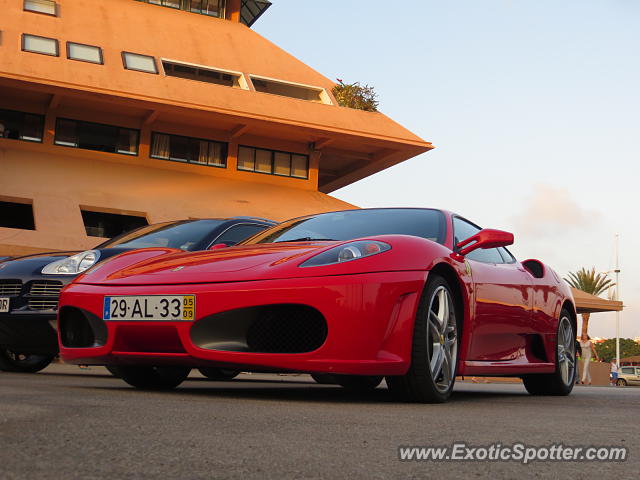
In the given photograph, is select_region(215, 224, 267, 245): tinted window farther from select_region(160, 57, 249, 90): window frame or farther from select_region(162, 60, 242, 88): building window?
select_region(162, 60, 242, 88): building window

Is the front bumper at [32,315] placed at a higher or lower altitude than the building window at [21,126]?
lower

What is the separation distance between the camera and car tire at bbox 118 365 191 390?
18.4 ft

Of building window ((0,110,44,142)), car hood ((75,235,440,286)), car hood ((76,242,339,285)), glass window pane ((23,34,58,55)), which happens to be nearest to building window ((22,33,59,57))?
glass window pane ((23,34,58,55))

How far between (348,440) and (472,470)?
0.61m

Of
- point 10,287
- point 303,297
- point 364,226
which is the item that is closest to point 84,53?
point 10,287

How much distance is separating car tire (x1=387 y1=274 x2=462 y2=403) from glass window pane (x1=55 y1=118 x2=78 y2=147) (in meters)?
22.6

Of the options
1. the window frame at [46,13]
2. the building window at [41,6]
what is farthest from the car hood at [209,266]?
the building window at [41,6]

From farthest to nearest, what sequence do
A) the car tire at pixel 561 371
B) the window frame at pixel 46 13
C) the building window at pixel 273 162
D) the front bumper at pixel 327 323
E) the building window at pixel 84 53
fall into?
1. the building window at pixel 273 162
2. the window frame at pixel 46 13
3. the building window at pixel 84 53
4. the car tire at pixel 561 371
5. the front bumper at pixel 327 323

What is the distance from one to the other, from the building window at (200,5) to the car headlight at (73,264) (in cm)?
2812

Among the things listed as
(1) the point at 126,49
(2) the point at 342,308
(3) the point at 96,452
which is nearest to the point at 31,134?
(1) the point at 126,49

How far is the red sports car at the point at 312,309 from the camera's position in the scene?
4.36m

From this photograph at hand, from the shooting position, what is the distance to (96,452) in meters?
2.29

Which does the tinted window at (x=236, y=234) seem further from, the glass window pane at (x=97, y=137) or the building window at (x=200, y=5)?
the building window at (x=200, y=5)

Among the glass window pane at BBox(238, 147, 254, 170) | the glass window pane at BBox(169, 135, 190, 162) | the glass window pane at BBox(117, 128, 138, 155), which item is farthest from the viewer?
the glass window pane at BBox(238, 147, 254, 170)
